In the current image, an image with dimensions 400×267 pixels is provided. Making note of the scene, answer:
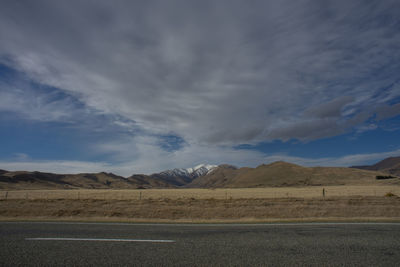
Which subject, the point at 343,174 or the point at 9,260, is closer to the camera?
the point at 9,260

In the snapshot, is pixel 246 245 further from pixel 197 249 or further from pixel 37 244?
pixel 37 244

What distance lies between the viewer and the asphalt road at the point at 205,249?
5.83m

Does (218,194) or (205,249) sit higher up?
(205,249)

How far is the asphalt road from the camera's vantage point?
5.83 m

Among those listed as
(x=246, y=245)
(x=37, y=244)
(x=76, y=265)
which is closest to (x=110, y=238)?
(x=37, y=244)

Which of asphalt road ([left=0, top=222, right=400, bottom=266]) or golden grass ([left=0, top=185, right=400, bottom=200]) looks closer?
asphalt road ([left=0, top=222, right=400, bottom=266])

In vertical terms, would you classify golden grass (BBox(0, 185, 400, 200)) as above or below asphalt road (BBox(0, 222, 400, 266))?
below

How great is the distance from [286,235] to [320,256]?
2.72 meters

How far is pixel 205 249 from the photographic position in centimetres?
695

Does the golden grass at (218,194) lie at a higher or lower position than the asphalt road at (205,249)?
lower

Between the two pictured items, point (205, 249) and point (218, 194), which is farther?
point (218, 194)

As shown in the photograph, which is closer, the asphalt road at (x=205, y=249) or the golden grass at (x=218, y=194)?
the asphalt road at (x=205, y=249)

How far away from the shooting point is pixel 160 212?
2148 cm

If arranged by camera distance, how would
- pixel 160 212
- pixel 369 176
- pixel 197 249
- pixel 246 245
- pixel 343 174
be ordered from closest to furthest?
pixel 197 249 < pixel 246 245 < pixel 160 212 < pixel 369 176 < pixel 343 174
